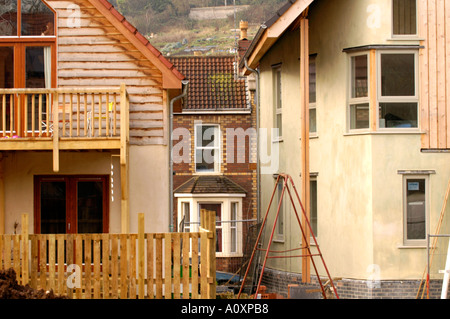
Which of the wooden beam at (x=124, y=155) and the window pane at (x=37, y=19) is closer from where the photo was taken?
the wooden beam at (x=124, y=155)

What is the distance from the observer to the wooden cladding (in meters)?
20.0

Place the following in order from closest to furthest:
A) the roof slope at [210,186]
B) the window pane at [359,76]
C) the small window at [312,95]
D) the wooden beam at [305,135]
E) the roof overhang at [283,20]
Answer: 1. the roof overhang at [283,20]
2. the wooden beam at [305,135]
3. the window pane at [359,76]
4. the small window at [312,95]
5. the roof slope at [210,186]

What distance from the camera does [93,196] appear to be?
62.3ft

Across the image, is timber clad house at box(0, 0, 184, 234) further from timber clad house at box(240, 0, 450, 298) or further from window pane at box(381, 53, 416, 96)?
window pane at box(381, 53, 416, 96)

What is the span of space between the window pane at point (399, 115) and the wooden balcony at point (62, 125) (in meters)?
6.53

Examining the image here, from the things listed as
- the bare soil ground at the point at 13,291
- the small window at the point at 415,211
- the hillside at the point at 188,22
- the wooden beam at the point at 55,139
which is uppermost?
the hillside at the point at 188,22

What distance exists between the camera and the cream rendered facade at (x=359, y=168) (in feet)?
65.2

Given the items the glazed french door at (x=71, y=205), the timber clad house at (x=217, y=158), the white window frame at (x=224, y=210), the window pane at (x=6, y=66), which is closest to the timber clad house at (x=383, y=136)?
the glazed french door at (x=71, y=205)

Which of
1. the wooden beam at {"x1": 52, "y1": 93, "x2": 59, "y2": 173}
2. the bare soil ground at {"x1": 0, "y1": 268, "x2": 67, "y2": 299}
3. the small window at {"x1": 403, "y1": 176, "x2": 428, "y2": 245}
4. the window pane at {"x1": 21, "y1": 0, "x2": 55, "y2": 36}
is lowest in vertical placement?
the bare soil ground at {"x1": 0, "y1": 268, "x2": 67, "y2": 299}

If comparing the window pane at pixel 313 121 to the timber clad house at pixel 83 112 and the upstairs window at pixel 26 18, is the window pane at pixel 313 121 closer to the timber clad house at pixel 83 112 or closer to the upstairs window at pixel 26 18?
the timber clad house at pixel 83 112

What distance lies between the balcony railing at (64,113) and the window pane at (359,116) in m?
6.04

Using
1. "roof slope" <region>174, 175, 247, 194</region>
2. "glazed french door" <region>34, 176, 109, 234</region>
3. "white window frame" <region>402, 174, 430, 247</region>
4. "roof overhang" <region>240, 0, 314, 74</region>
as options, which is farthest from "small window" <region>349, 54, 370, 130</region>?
"roof slope" <region>174, 175, 247, 194</region>

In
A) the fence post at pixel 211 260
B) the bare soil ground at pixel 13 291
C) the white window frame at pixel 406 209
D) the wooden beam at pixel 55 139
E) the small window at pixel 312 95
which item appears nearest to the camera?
the bare soil ground at pixel 13 291

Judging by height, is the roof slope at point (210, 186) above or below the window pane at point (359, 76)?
below
